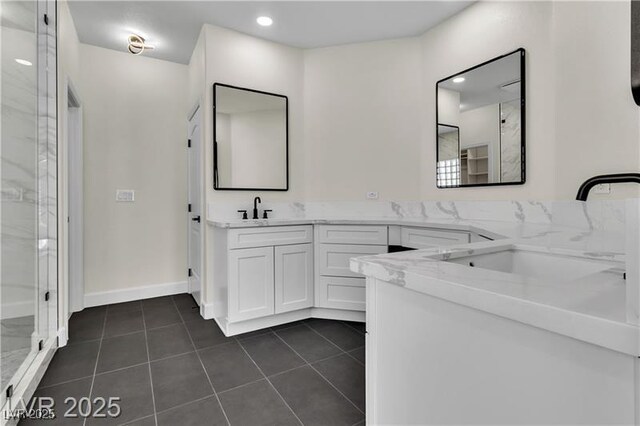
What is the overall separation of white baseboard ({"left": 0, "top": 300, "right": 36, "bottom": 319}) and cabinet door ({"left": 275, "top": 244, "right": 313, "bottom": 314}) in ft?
5.39

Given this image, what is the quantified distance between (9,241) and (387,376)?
2.24m

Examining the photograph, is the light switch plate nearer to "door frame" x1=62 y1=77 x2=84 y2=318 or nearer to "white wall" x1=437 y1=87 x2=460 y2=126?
"door frame" x1=62 y1=77 x2=84 y2=318

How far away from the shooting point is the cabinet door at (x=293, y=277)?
2748 millimetres

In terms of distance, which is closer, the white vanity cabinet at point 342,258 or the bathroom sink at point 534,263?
the bathroom sink at point 534,263

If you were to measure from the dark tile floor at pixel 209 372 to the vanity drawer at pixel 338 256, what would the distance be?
46cm

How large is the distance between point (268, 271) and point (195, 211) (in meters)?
1.32

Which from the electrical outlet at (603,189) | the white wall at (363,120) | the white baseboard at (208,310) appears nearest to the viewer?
the electrical outlet at (603,189)

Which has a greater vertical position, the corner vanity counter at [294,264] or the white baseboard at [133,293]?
the corner vanity counter at [294,264]

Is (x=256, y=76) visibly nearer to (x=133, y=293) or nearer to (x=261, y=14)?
(x=261, y=14)

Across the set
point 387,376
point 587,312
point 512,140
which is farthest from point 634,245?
point 512,140

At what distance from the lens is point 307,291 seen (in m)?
2.89

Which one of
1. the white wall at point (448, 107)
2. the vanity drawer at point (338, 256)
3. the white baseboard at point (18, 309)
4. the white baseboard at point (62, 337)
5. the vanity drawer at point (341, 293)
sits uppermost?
the white wall at point (448, 107)

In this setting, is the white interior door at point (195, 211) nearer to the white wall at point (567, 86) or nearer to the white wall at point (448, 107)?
the white wall at point (448, 107)

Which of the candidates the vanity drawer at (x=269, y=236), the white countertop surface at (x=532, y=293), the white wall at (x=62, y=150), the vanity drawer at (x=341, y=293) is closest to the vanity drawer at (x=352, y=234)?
the vanity drawer at (x=269, y=236)
